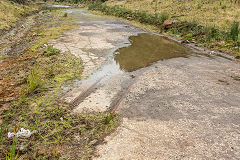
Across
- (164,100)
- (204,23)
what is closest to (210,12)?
(204,23)

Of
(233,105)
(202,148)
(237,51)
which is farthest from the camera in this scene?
(237,51)

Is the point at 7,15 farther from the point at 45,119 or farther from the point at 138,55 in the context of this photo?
the point at 45,119

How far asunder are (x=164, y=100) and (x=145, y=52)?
3285 mm

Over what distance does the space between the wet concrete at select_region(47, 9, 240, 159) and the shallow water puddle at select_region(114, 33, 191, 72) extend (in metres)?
0.03

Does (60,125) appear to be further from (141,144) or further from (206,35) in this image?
(206,35)

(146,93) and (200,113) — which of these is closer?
(200,113)

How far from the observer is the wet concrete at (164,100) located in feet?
7.68

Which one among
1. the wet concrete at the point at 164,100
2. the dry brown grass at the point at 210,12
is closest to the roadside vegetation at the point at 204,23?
the dry brown grass at the point at 210,12

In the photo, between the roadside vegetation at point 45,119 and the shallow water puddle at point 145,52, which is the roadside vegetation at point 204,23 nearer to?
the shallow water puddle at point 145,52

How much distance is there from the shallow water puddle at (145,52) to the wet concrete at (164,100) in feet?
0.11

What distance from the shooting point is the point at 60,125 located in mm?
2682

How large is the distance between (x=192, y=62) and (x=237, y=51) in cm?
232

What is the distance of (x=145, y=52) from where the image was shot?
643 centimetres

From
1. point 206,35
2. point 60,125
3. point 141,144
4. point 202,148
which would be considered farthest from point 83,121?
point 206,35
